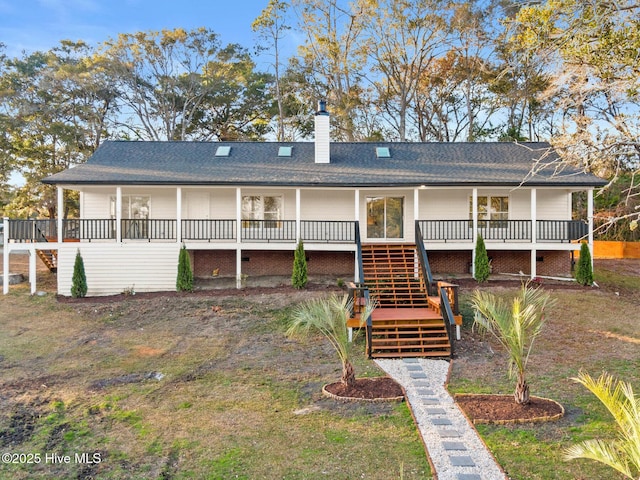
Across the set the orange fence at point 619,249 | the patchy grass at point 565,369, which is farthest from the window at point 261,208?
the orange fence at point 619,249

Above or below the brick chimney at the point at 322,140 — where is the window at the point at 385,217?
below

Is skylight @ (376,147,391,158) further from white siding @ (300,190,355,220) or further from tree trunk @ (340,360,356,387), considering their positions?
tree trunk @ (340,360,356,387)

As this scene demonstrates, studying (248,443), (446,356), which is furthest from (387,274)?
(248,443)

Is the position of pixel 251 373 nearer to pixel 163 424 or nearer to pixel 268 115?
pixel 163 424

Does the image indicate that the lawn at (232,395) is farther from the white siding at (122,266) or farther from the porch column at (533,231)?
the porch column at (533,231)

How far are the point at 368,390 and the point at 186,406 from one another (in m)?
2.94

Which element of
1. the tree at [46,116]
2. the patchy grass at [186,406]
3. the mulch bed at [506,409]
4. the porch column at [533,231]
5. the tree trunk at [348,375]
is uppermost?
the tree at [46,116]

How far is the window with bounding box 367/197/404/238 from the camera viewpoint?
1692cm

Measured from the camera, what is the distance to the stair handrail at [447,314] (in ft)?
30.8

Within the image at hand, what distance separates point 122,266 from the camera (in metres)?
14.9

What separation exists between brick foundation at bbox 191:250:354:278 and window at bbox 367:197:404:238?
56.2 inches

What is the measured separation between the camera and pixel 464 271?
16484mm

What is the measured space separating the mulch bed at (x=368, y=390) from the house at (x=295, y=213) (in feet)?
24.8

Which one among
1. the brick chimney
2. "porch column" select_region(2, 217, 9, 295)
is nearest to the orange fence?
the brick chimney
